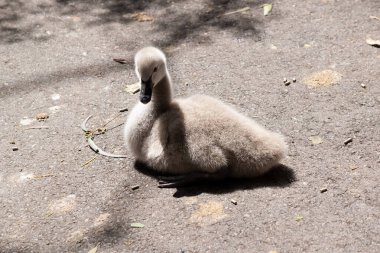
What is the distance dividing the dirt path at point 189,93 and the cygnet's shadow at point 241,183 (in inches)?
0.5

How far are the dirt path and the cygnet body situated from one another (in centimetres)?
16

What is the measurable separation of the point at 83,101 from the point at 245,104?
1.37m

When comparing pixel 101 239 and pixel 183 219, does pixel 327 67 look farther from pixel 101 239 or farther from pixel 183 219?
pixel 101 239

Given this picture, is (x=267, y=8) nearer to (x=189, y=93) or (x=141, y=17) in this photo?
(x=141, y=17)

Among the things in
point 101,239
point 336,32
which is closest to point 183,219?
point 101,239

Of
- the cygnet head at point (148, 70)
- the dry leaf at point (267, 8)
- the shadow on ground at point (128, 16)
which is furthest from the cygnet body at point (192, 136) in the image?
the dry leaf at point (267, 8)

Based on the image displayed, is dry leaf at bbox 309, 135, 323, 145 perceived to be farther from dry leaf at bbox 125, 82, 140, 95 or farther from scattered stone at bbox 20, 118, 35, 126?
scattered stone at bbox 20, 118, 35, 126

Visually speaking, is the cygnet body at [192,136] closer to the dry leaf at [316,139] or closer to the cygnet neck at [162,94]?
the cygnet neck at [162,94]

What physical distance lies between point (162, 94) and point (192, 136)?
16.2 inches

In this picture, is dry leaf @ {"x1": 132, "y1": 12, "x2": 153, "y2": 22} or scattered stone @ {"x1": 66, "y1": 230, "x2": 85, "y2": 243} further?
dry leaf @ {"x1": 132, "y1": 12, "x2": 153, "y2": 22}

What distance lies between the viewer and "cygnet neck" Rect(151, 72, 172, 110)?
3.99 m

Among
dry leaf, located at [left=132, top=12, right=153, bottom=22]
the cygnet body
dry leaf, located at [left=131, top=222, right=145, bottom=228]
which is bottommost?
dry leaf, located at [left=131, top=222, right=145, bottom=228]

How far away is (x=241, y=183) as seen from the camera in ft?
12.6

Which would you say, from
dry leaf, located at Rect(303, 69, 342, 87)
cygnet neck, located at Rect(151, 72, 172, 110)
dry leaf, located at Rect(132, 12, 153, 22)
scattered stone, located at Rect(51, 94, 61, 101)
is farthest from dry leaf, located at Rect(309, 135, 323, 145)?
dry leaf, located at Rect(132, 12, 153, 22)
